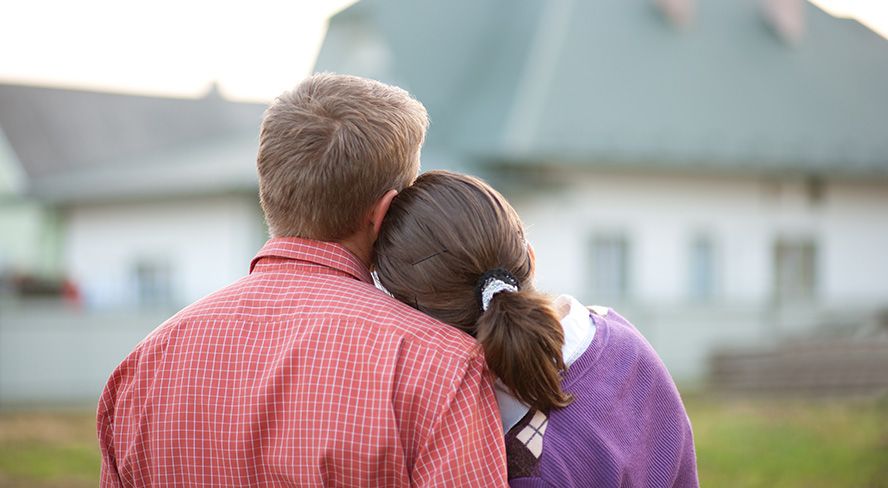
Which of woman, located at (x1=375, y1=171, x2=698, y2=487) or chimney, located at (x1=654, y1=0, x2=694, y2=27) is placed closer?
woman, located at (x1=375, y1=171, x2=698, y2=487)

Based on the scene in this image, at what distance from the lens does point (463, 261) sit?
2.05 meters

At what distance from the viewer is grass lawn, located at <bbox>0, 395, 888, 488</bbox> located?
318 inches

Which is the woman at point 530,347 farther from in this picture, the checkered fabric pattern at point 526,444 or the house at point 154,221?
the house at point 154,221

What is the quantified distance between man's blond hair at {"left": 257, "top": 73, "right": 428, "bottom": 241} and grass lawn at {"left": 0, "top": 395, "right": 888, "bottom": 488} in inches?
250

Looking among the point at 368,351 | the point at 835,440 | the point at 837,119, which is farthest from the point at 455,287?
the point at 837,119

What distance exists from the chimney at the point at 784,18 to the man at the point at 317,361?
2011 cm

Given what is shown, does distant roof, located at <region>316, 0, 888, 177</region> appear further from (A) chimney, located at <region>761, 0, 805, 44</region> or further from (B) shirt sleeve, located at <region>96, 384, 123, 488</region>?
(B) shirt sleeve, located at <region>96, 384, 123, 488</region>

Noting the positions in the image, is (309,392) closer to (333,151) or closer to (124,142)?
(333,151)

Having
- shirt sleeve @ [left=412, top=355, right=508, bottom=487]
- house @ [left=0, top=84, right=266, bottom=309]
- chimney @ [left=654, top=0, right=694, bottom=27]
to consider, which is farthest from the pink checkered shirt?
chimney @ [left=654, top=0, right=694, bottom=27]

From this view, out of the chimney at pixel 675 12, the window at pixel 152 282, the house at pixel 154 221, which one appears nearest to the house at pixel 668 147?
the chimney at pixel 675 12

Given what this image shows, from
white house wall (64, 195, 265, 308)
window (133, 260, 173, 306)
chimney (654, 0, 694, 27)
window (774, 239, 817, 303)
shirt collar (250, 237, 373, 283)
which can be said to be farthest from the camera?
window (774, 239, 817, 303)

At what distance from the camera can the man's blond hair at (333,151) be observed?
1.97 meters

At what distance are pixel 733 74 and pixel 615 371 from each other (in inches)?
729

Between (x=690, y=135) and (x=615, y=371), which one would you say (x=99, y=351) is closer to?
(x=690, y=135)
